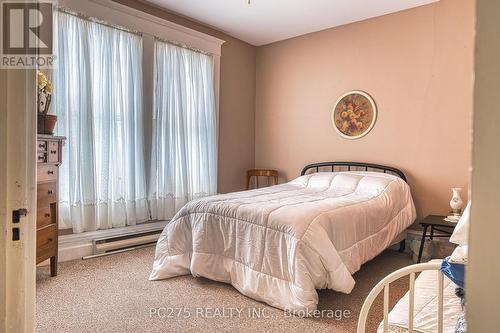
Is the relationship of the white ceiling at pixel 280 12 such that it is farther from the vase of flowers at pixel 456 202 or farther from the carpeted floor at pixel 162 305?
the carpeted floor at pixel 162 305

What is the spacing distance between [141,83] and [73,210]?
4.95 ft

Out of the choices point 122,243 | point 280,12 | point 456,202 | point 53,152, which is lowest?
point 122,243

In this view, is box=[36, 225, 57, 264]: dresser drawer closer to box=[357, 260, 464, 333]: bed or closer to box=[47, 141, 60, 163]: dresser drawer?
box=[47, 141, 60, 163]: dresser drawer

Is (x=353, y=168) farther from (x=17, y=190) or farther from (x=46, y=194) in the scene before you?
(x=17, y=190)

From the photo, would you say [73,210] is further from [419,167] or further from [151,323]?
[419,167]

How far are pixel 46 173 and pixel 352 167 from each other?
10.9 ft

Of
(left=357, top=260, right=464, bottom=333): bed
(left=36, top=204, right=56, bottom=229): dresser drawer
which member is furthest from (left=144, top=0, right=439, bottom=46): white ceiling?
(left=357, top=260, right=464, bottom=333): bed

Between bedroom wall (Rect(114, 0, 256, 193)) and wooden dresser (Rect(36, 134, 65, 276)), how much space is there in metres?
2.28

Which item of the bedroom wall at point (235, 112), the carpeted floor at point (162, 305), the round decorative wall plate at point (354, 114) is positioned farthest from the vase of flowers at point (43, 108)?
the round decorative wall plate at point (354, 114)

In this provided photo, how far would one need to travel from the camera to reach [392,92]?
3822 mm

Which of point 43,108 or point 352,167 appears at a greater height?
point 43,108

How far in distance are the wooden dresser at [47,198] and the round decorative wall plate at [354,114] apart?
10.4ft

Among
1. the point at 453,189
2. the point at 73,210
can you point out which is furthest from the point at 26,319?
the point at 453,189

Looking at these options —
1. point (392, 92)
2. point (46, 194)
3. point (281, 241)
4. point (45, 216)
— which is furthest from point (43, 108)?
point (392, 92)
